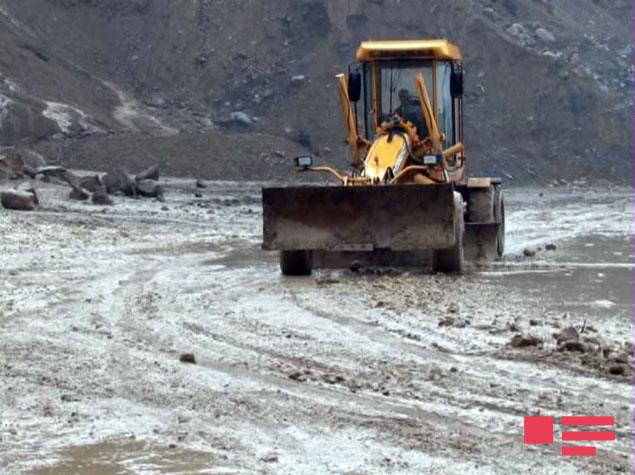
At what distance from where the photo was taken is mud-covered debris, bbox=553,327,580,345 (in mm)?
9992

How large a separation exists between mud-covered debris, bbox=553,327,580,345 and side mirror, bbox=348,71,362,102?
815 cm

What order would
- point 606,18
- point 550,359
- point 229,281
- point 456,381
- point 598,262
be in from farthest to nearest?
point 606,18
point 598,262
point 229,281
point 550,359
point 456,381

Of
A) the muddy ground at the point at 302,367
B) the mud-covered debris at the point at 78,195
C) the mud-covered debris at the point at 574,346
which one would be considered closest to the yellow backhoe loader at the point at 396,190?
the muddy ground at the point at 302,367

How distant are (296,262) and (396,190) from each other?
156 cm

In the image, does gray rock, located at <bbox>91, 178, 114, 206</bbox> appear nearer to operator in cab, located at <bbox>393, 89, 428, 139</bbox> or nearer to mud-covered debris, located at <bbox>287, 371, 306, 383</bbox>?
operator in cab, located at <bbox>393, 89, 428, 139</bbox>

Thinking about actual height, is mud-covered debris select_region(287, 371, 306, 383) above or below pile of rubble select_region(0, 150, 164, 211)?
below

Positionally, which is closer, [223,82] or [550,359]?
[550,359]

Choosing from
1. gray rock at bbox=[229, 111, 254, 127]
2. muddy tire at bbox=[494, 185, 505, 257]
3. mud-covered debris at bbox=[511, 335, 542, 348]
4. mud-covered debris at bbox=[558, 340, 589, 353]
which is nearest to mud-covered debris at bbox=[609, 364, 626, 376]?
mud-covered debris at bbox=[558, 340, 589, 353]

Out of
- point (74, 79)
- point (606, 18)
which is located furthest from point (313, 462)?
point (606, 18)

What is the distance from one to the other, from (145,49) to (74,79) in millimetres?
5568

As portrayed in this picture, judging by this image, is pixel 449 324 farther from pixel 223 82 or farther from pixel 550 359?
pixel 223 82

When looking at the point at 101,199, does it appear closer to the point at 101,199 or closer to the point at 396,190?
the point at 101,199

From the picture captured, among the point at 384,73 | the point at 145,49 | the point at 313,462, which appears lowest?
the point at 313,462

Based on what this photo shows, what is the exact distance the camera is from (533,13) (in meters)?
56.9
